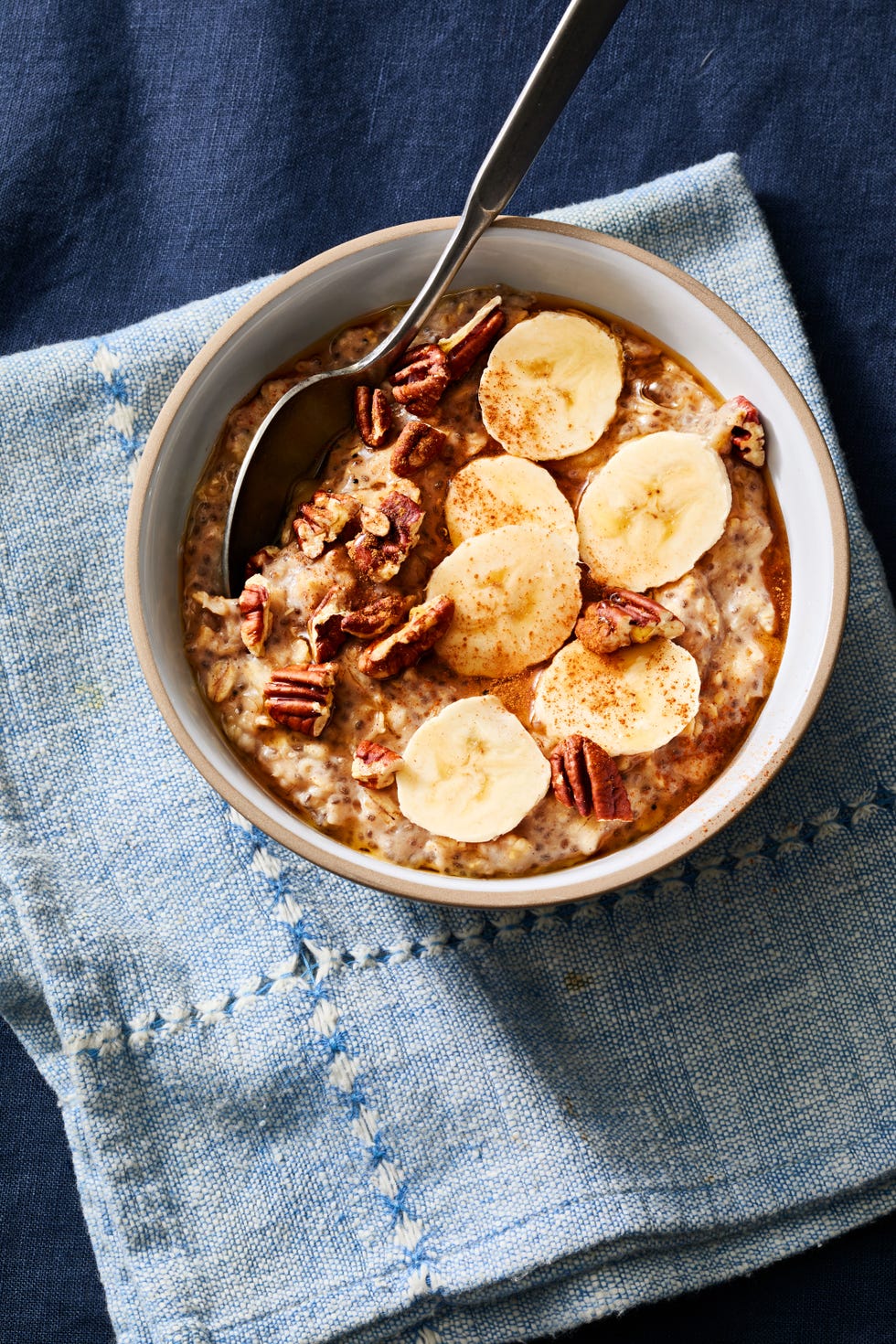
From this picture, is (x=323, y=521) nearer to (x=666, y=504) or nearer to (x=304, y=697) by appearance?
(x=304, y=697)

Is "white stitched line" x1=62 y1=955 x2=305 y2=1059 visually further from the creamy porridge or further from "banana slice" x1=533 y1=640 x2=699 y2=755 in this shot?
"banana slice" x1=533 y1=640 x2=699 y2=755

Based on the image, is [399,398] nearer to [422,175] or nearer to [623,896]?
[422,175]

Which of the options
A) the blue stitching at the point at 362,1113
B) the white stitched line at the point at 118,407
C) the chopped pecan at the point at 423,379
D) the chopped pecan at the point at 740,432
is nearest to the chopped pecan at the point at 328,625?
the chopped pecan at the point at 423,379

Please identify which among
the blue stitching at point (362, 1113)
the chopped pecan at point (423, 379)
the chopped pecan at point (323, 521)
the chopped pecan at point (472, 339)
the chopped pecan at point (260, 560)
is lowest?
the blue stitching at point (362, 1113)

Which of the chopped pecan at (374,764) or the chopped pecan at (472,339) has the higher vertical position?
the chopped pecan at (472,339)

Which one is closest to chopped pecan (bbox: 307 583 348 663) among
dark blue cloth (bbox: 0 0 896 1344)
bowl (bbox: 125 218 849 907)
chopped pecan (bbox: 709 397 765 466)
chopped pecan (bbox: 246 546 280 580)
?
chopped pecan (bbox: 246 546 280 580)

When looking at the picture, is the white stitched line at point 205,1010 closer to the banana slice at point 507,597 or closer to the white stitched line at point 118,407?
the banana slice at point 507,597

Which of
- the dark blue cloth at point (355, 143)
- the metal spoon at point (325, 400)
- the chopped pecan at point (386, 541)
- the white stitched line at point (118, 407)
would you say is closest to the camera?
the metal spoon at point (325, 400)
